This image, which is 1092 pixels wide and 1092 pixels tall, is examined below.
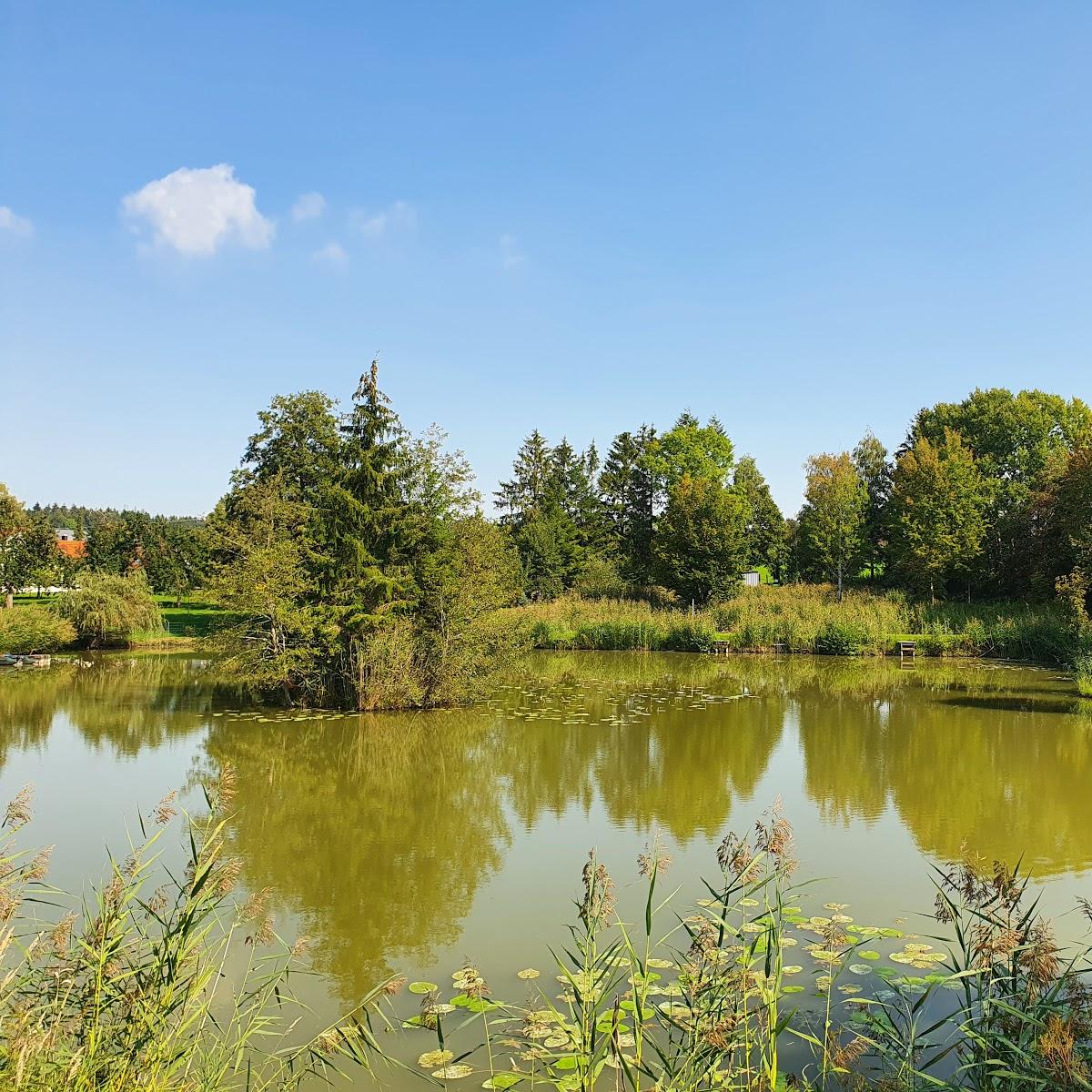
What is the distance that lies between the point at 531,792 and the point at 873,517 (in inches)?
1455

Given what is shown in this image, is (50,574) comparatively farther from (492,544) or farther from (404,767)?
(404,767)

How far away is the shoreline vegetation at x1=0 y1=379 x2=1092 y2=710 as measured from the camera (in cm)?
1647

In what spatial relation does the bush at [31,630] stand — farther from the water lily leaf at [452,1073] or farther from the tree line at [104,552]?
the water lily leaf at [452,1073]

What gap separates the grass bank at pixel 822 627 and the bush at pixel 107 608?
1337 cm

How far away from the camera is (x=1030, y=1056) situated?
304 cm

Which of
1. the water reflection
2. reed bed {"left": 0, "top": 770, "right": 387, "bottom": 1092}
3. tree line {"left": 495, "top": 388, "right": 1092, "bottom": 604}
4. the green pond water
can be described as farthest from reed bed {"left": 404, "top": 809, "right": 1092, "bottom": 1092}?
tree line {"left": 495, "top": 388, "right": 1092, "bottom": 604}

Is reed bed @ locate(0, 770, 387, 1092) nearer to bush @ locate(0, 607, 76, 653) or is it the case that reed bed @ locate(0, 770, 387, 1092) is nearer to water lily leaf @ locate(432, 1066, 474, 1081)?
water lily leaf @ locate(432, 1066, 474, 1081)

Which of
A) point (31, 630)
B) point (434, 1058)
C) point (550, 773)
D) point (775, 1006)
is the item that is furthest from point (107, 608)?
point (775, 1006)

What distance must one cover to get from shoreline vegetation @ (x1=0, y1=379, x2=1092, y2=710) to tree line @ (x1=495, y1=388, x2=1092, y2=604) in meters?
0.12

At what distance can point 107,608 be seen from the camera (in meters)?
27.5

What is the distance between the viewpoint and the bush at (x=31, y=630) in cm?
2478

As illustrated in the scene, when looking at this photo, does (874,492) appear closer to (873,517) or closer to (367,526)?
(873,517)

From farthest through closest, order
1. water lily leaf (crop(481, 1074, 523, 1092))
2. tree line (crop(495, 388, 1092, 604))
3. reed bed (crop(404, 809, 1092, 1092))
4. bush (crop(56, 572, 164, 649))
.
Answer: tree line (crop(495, 388, 1092, 604))
bush (crop(56, 572, 164, 649))
water lily leaf (crop(481, 1074, 523, 1092))
reed bed (crop(404, 809, 1092, 1092))

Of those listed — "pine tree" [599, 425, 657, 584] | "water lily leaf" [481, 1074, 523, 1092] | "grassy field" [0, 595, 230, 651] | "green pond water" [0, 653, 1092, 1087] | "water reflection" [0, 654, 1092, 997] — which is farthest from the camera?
"pine tree" [599, 425, 657, 584]
